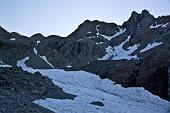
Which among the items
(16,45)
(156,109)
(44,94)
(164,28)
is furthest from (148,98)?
(164,28)

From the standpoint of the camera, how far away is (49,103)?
137ft

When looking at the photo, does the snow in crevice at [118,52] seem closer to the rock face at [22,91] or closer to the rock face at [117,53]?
the rock face at [117,53]

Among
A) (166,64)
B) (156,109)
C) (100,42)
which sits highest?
(100,42)

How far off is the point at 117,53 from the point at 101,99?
4330 inches

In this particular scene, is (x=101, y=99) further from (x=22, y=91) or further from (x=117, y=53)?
(x=117, y=53)

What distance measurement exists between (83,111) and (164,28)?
430 feet

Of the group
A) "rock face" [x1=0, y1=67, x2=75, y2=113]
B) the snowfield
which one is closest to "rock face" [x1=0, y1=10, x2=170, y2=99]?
the snowfield

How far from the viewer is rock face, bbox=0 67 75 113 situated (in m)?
33.4

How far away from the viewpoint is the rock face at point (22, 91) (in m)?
33.4

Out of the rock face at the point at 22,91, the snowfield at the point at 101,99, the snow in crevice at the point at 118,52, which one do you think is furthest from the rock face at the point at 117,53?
the rock face at the point at 22,91

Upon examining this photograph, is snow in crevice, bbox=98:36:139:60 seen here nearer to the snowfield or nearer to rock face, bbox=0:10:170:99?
rock face, bbox=0:10:170:99

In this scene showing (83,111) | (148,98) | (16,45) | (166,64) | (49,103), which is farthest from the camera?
(16,45)

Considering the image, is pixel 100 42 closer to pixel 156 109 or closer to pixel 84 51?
pixel 84 51

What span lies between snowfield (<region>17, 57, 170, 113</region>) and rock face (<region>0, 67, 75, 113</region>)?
91.9 inches
